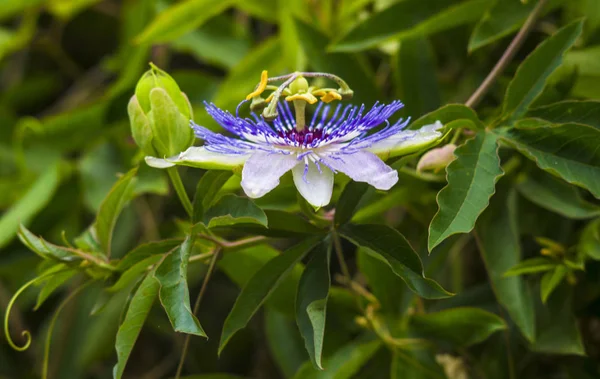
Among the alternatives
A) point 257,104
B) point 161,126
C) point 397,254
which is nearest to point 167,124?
point 161,126

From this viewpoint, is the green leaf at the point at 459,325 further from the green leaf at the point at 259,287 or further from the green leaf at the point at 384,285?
the green leaf at the point at 259,287

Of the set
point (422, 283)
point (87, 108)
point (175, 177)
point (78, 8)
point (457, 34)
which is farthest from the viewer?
point (78, 8)

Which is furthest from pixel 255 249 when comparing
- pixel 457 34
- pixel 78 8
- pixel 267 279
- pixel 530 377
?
pixel 78 8

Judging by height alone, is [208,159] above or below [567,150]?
above

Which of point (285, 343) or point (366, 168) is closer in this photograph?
point (366, 168)

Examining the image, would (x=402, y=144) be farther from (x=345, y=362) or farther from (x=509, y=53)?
(x=345, y=362)

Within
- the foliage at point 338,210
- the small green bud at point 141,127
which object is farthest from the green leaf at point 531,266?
the small green bud at point 141,127

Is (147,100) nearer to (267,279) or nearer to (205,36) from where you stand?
(267,279)
